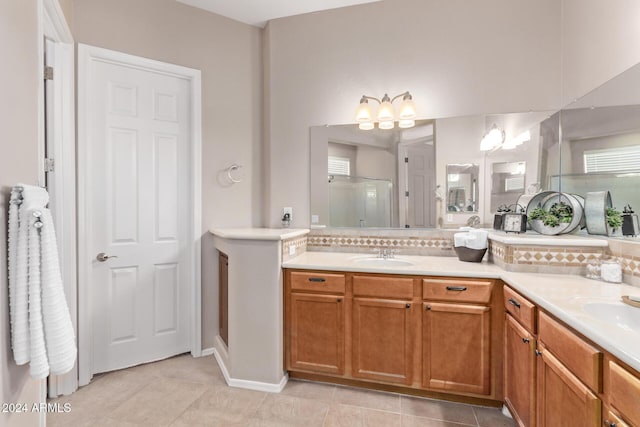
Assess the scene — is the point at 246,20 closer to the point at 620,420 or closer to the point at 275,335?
the point at 275,335

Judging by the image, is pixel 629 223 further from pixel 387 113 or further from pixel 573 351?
pixel 387 113

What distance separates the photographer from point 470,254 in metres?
2.36

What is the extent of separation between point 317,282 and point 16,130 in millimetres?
1746

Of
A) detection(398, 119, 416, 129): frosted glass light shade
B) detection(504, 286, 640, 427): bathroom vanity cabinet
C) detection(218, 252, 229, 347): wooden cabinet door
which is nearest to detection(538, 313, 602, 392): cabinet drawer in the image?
detection(504, 286, 640, 427): bathroom vanity cabinet

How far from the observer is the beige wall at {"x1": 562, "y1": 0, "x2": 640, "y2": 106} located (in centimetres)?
180

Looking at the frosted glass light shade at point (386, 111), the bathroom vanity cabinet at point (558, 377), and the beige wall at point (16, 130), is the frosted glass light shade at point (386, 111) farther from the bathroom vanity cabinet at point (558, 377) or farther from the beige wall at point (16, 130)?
the beige wall at point (16, 130)

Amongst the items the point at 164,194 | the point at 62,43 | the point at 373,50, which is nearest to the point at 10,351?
the point at 164,194

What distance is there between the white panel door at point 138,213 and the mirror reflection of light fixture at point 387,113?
4.85 ft

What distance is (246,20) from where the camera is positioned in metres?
3.00

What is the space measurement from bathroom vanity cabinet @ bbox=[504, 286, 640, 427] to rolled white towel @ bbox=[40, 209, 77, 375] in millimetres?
1744

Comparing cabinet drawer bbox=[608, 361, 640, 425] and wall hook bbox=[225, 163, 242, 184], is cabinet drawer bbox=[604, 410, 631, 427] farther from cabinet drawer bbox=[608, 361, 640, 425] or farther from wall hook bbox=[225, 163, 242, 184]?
wall hook bbox=[225, 163, 242, 184]

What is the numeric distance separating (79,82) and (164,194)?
0.95m

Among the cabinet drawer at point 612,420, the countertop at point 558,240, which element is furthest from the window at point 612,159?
the cabinet drawer at point 612,420

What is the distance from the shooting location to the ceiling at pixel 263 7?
2.77 m
